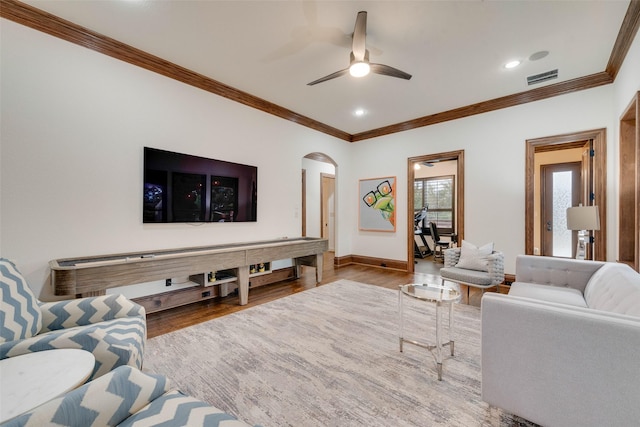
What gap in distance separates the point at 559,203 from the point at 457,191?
2.12 metres

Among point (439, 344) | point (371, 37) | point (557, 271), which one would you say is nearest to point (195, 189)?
point (371, 37)

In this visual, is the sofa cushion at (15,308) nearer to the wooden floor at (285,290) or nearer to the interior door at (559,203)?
the wooden floor at (285,290)

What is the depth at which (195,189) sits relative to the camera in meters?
3.49

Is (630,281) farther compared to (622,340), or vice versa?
(630,281)

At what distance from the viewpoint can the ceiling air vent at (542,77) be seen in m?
3.46

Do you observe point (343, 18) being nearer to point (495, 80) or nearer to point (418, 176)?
point (495, 80)

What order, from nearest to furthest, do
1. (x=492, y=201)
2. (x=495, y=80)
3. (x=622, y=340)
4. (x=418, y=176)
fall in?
(x=622, y=340)
(x=495, y=80)
(x=492, y=201)
(x=418, y=176)

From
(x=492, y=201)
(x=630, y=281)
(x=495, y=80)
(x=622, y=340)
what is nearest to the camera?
(x=622, y=340)

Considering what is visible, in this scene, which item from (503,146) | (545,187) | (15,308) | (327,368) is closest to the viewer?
(15,308)

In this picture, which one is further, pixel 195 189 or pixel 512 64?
pixel 195 189

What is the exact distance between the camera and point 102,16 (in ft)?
8.14

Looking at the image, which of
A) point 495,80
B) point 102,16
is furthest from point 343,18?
point 495,80

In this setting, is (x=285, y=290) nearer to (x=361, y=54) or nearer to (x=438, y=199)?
(x=361, y=54)

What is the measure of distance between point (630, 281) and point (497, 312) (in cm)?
106
